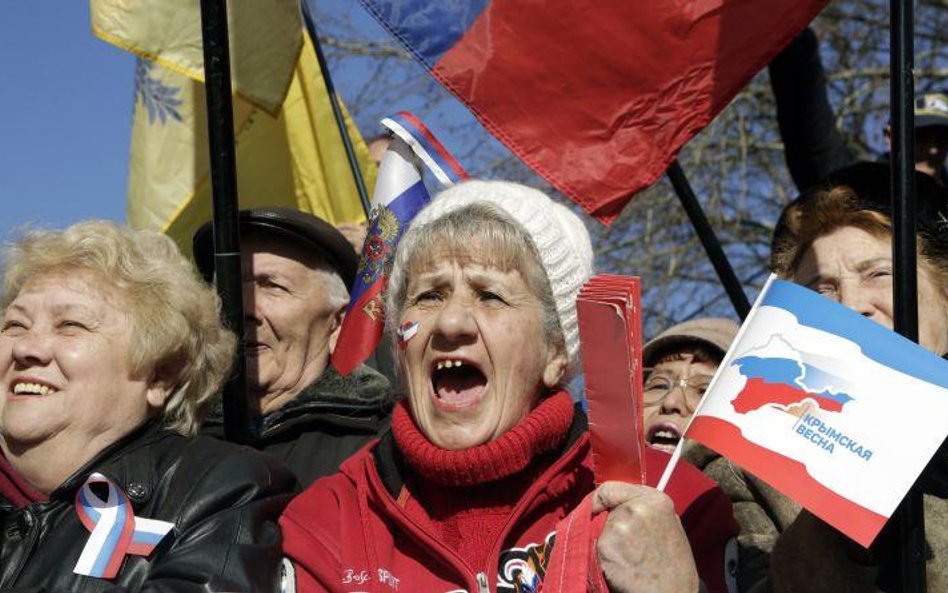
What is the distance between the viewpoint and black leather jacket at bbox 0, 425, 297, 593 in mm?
3006

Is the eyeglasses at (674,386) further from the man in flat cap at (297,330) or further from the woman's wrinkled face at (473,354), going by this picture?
the woman's wrinkled face at (473,354)

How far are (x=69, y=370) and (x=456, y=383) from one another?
0.87m

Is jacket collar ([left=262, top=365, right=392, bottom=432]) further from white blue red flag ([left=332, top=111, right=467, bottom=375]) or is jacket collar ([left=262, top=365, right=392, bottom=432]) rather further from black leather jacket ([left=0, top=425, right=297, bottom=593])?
black leather jacket ([left=0, top=425, right=297, bottom=593])

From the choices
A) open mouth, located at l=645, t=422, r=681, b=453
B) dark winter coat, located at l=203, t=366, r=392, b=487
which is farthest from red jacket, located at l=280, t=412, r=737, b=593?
open mouth, located at l=645, t=422, r=681, b=453

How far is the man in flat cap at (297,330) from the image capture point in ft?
13.8

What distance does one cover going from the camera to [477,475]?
312 cm

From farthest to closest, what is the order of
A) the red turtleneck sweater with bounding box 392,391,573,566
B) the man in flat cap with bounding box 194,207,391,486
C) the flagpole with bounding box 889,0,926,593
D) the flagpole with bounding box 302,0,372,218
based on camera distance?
the flagpole with bounding box 302,0,372,218, the man in flat cap with bounding box 194,207,391,486, the red turtleneck sweater with bounding box 392,391,573,566, the flagpole with bounding box 889,0,926,593

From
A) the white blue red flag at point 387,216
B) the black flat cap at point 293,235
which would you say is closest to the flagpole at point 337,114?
the black flat cap at point 293,235

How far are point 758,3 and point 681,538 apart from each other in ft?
6.67

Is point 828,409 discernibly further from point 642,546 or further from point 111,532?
point 111,532

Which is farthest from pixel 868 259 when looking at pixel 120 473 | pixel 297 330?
pixel 297 330

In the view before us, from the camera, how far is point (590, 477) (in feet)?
10.5

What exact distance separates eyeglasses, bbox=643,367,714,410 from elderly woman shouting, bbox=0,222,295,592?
1.43 meters

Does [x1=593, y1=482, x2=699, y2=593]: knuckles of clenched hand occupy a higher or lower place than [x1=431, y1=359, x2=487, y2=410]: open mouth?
lower
